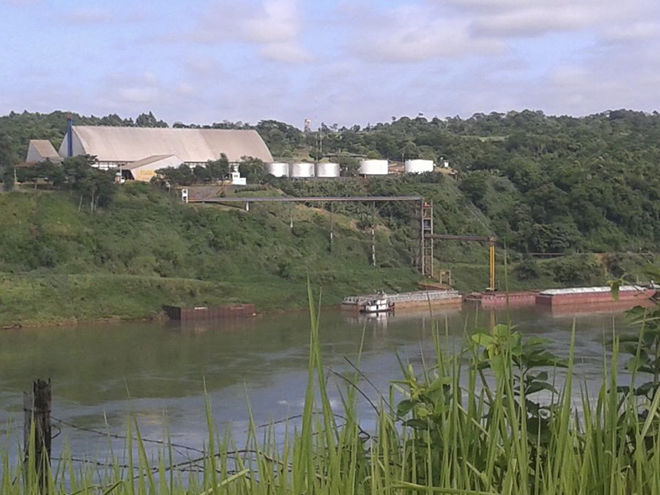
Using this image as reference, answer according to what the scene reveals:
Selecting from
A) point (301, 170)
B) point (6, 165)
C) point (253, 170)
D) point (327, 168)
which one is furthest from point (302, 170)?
point (6, 165)

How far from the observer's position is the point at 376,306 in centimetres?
2067

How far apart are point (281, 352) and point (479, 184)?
15952 mm

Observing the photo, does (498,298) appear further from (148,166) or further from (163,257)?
(148,166)

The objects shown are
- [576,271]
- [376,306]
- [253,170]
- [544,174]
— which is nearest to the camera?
[376,306]

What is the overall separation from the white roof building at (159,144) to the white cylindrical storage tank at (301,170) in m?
1.74

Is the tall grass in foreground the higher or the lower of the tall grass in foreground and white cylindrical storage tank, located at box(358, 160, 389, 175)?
the lower

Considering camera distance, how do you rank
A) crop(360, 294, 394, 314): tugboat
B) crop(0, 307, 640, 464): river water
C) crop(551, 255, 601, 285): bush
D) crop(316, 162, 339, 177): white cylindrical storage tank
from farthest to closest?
crop(316, 162, 339, 177): white cylindrical storage tank
crop(551, 255, 601, 285): bush
crop(360, 294, 394, 314): tugboat
crop(0, 307, 640, 464): river water

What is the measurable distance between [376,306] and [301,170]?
434 inches

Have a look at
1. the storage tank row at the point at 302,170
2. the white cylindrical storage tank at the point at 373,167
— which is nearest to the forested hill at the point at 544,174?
the white cylindrical storage tank at the point at 373,167

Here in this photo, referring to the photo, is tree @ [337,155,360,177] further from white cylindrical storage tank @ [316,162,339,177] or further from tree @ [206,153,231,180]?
tree @ [206,153,231,180]

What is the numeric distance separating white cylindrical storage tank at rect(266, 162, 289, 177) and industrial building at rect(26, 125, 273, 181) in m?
1.25

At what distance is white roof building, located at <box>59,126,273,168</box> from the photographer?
2964cm

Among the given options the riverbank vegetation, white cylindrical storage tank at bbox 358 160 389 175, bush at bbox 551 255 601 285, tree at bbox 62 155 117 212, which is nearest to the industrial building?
the riverbank vegetation

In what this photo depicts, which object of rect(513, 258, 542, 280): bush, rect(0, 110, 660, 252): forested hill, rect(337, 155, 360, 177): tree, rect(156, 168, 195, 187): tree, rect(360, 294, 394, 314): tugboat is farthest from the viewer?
rect(337, 155, 360, 177): tree
